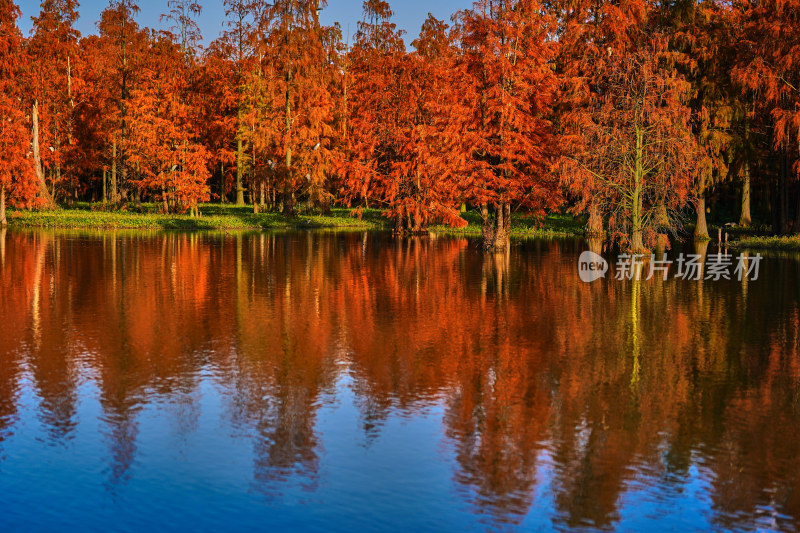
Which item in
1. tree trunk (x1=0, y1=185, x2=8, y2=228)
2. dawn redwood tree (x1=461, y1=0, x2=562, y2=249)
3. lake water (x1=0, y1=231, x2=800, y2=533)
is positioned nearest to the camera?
lake water (x1=0, y1=231, x2=800, y2=533)

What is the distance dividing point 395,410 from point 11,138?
1948 inches

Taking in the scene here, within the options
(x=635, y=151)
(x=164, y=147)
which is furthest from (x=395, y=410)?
(x=164, y=147)

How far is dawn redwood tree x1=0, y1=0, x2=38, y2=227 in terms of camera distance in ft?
173

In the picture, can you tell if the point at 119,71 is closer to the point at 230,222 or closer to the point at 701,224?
the point at 230,222

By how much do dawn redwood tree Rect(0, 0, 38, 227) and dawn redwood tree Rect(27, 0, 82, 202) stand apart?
11107mm

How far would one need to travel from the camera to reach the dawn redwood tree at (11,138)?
52656mm

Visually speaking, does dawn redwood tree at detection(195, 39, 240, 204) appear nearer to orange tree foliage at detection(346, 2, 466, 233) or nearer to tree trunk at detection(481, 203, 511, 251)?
orange tree foliage at detection(346, 2, 466, 233)

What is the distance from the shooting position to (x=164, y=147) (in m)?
61.7

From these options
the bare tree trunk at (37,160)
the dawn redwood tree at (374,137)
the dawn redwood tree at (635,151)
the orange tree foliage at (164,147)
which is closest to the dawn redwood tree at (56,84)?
the bare tree trunk at (37,160)

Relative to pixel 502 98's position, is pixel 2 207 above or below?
below

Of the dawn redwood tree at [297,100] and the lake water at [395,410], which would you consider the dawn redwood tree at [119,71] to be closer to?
the dawn redwood tree at [297,100]

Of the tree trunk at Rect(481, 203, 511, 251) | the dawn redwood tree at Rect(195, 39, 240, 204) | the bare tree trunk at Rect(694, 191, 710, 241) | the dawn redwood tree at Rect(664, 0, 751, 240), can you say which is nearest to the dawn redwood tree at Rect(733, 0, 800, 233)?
the dawn redwood tree at Rect(664, 0, 751, 240)

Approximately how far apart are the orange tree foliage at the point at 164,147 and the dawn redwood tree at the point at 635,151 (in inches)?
1235

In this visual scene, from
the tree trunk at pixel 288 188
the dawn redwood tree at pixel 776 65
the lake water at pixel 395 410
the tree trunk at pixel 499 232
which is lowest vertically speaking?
the lake water at pixel 395 410
